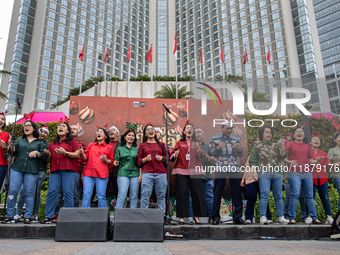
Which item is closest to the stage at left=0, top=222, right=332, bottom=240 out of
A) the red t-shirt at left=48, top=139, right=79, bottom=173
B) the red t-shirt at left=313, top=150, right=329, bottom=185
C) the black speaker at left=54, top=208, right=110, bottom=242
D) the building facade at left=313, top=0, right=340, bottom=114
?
the black speaker at left=54, top=208, right=110, bottom=242

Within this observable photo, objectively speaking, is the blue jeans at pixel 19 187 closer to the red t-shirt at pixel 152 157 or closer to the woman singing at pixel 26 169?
the woman singing at pixel 26 169

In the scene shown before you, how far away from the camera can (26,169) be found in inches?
178

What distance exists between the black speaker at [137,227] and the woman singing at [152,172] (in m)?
1.50

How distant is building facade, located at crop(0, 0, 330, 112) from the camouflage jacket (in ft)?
137

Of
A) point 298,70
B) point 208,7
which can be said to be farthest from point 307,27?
point 208,7

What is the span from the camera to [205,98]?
4.89m

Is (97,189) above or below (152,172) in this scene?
below

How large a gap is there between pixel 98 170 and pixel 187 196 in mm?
1690

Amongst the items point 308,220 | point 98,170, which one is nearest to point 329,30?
point 308,220

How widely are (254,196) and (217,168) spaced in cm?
90

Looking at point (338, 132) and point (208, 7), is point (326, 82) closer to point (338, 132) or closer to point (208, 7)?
point (338, 132)

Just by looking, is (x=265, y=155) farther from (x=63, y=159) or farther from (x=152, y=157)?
(x=63, y=159)

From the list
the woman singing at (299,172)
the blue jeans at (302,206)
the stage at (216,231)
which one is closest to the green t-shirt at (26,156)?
the stage at (216,231)

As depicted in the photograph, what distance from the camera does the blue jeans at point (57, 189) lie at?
4.61 meters
